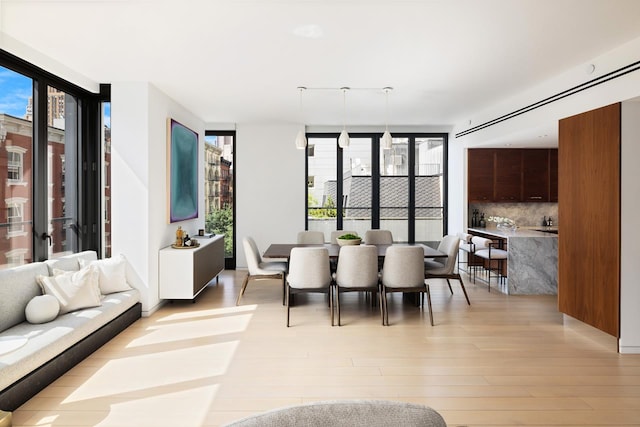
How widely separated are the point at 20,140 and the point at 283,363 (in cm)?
314

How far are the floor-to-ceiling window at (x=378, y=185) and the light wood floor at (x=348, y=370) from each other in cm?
319

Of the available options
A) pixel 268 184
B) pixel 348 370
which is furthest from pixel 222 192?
pixel 348 370

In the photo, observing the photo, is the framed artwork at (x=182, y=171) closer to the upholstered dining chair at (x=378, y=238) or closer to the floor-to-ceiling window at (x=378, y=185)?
the floor-to-ceiling window at (x=378, y=185)

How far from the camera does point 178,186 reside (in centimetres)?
577

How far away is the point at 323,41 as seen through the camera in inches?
141

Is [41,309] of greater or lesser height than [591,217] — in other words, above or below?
below

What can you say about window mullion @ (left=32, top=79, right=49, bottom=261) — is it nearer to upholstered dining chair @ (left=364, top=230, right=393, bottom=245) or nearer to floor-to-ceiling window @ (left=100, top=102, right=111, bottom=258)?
floor-to-ceiling window @ (left=100, top=102, right=111, bottom=258)

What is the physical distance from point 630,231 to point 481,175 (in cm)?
367

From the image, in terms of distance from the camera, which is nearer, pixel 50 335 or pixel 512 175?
pixel 50 335

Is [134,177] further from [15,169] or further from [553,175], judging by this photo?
[553,175]

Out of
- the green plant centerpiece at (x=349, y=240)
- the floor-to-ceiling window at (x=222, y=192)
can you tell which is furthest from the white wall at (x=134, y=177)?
the floor-to-ceiling window at (x=222, y=192)

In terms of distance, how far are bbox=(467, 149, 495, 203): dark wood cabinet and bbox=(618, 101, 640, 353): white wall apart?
360cm

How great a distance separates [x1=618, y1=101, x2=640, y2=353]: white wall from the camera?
358cm

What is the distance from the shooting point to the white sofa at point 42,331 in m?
2.60
